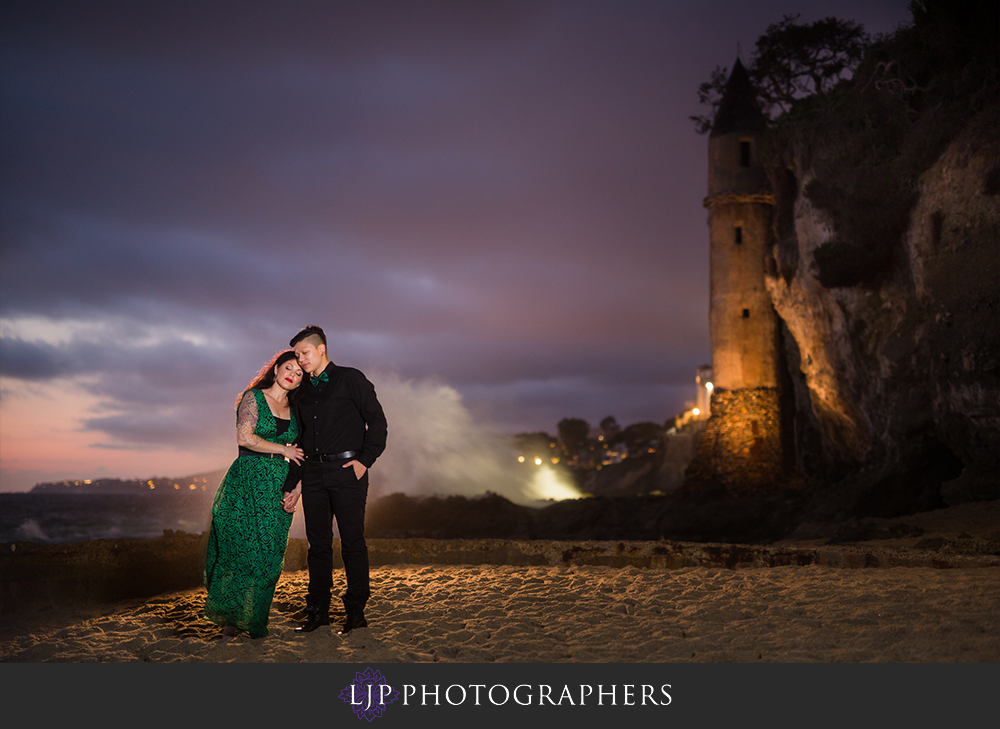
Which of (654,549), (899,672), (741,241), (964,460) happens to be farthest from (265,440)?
(741,241)

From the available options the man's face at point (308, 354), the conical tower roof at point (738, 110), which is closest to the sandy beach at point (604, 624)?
the man's face at point (308, 354)

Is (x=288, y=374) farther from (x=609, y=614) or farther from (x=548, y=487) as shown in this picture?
(x=548, y=487)

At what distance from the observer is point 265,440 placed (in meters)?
4.39

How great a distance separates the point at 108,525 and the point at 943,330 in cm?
4508

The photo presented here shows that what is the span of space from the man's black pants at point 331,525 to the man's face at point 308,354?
2.11 feet

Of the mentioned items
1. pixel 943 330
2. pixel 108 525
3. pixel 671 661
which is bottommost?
pixel 108 525

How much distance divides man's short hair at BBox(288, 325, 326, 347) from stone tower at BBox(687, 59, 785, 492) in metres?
22.3

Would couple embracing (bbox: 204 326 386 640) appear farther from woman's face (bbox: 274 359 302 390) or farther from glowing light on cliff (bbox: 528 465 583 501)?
glowing light on cliff (bbox: 528 465 583 501)

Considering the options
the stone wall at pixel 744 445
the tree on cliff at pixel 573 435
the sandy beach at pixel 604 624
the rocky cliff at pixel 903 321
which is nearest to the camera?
the sandy beach at pixel 604 624

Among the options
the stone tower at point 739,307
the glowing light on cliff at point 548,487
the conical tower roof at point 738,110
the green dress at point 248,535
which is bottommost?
the glowing light on cliff at point 548,487

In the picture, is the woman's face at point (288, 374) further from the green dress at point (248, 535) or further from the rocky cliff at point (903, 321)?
the rocky cliff at point (903, 321)

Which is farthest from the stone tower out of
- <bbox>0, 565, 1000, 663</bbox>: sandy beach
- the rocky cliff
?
<bbox>0, 565, 1000, 663</bbox>: sandy beach

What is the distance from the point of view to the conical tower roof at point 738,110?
2584cm

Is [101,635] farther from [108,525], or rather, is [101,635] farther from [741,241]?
[108,525]
